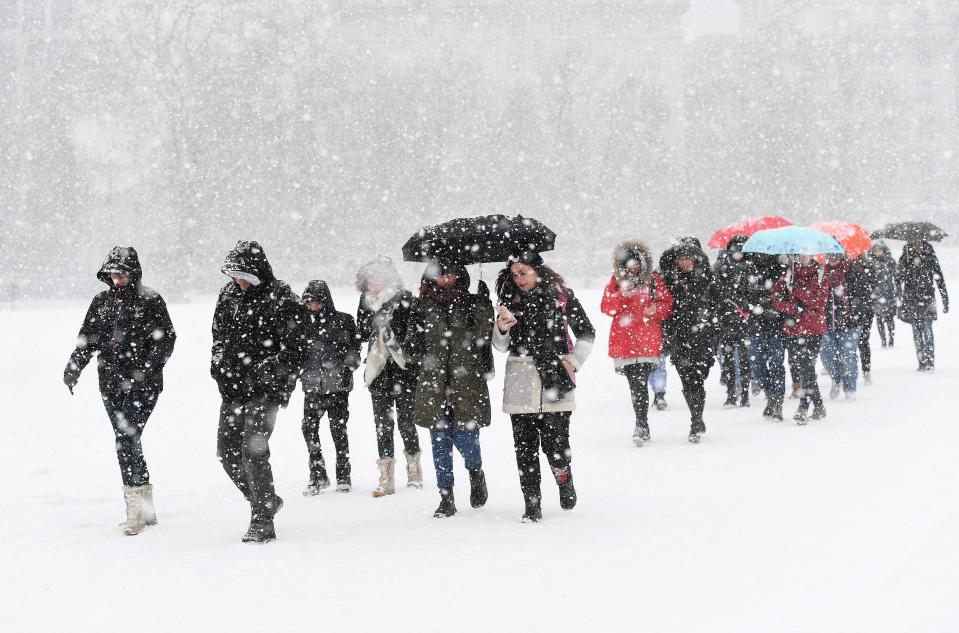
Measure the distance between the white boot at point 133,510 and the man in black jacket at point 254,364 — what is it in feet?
2.90

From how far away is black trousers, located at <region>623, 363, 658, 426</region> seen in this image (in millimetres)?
9836

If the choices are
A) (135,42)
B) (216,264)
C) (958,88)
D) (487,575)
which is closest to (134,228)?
(216,264)

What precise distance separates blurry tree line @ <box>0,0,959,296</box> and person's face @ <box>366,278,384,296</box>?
26.6 metres

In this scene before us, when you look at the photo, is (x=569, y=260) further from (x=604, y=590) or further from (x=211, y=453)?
(x=604, y=590)

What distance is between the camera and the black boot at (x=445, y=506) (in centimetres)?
714

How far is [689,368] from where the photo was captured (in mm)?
9883

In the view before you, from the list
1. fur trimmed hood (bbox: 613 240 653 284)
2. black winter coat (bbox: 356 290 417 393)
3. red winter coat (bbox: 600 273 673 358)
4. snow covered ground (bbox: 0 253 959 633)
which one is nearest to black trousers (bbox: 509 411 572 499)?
snow covered ground (bbox: 0 253 959 633)

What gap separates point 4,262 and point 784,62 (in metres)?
33.5

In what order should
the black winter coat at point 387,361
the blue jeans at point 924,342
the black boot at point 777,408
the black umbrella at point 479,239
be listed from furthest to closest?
the blue jeans at point 924,342
the black boot at point 777,408
the black winter coat at point 387,361
the black umbrella at point 479,239

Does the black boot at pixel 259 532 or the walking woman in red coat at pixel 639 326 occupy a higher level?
the walking woman in red coat at pixel 639 326

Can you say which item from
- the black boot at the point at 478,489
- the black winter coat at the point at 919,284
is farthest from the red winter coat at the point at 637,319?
the black winter coat at the point at 919,284

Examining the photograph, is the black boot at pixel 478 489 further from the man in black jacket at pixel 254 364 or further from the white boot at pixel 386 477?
the man in black jacket at pixel 254 364

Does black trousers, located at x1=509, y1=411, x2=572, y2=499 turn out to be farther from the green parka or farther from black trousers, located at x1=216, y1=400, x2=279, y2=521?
black trousers, located at x1=216, y1=400, x2=279, y2=521

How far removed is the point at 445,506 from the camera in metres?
7.16
